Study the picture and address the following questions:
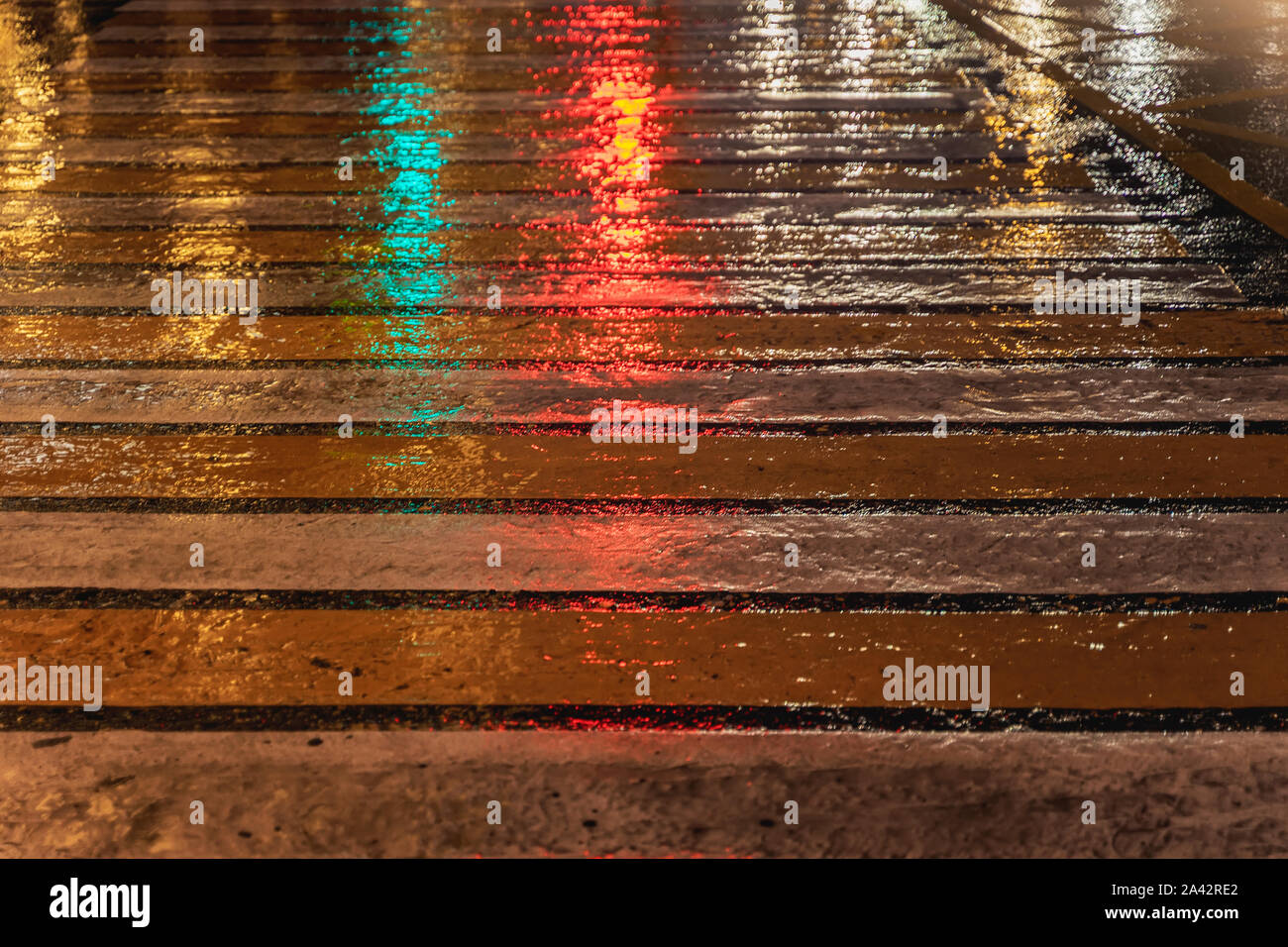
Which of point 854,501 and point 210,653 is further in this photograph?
point 854,501

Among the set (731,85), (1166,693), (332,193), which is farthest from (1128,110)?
(1166,693)

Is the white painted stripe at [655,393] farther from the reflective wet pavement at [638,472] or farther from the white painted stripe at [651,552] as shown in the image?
the white painted stripe at [651,552]

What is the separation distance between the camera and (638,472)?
3.27 meters

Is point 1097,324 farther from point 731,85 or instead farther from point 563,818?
point 731,85

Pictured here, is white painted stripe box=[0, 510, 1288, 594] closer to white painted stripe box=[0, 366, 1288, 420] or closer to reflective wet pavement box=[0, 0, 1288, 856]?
reflective wet pavement box=[0, 0, 1288, 856]

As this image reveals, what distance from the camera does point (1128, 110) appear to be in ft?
20.1

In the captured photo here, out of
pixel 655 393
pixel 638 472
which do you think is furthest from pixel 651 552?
pixel 655 393

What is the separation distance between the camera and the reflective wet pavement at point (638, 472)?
2348 millimetres

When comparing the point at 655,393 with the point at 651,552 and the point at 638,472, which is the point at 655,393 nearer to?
the point at 638,472

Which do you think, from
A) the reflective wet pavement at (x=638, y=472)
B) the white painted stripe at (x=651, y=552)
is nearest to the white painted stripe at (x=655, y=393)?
the reflective wet pavement at (x=638, y=472)

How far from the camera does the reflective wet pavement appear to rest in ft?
7.70

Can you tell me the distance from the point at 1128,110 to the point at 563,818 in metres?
5.30

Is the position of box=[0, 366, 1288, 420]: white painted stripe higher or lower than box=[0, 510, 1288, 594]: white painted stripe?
higher

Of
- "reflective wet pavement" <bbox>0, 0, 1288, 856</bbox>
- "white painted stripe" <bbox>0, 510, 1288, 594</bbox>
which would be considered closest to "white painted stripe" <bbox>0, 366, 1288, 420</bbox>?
"reflective wet pavement" <bbox>0, 0, 1288, 856</bbox>
